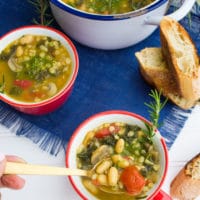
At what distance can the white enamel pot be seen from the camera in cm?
185

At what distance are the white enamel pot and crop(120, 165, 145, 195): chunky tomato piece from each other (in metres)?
0.59

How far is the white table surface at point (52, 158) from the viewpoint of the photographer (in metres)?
1.87

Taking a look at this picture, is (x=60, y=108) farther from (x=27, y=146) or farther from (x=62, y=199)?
(x=62, y=199)

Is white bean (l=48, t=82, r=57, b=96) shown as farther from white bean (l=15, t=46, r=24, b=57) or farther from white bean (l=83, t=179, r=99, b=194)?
white bean (l=83, t=179, r=99, b=194)

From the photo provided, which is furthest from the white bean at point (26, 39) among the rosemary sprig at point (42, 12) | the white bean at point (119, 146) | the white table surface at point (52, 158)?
the white bean at point (119, 146)

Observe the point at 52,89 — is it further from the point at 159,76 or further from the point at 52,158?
the point at 159,76

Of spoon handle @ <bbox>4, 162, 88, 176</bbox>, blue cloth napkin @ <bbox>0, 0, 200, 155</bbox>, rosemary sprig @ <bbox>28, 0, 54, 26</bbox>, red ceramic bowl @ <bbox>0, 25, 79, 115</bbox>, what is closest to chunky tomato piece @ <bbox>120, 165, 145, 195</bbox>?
spoon handle @ <bbox>4, 162, 88, 176</bbox>

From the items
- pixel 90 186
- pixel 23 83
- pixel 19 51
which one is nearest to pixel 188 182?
pixel 90 186

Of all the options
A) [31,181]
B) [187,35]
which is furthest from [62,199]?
[187,35]

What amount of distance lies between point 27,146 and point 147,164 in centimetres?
53

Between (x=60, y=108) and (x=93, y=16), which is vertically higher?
(x=93, y=16)

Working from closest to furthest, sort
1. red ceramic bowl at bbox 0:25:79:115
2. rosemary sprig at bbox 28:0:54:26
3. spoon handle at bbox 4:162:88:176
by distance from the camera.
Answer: spoon handle at bbox 4:162:88:176 → red ceramic bowl at bbox 0:25:79:115 → rosemary sprig at bbox 28:0:54:26

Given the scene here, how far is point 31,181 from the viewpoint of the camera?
190cm

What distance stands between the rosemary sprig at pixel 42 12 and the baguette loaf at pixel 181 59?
549 mm
